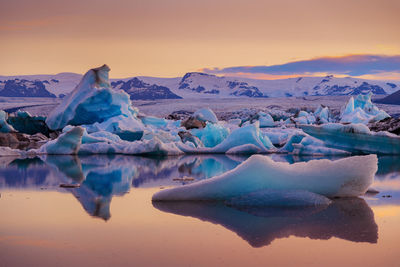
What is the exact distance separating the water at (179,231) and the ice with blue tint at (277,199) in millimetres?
135

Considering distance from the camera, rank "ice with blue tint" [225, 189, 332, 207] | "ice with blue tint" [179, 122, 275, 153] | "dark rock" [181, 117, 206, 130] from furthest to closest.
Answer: "dark rock" [181, 117, 206, 130], "ice with blue tint" [179, 122, 275, 153], "ice with blue tint" [225, 189, 332, 207]

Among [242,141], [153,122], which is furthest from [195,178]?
[153,122]

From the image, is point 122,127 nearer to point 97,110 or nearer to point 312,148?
point 97,110

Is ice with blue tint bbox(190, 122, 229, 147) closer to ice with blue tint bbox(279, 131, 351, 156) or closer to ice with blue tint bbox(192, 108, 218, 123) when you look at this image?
ice with blue tint bbox(279, 131, 351, 156)

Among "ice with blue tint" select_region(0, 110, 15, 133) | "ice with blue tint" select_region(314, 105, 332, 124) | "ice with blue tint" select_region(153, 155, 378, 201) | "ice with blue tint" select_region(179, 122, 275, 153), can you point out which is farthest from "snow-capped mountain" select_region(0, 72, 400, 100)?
"ice with blue tint" select_region(153, 155, 378, 201)

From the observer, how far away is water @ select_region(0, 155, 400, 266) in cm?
304

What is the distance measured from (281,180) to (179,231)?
52.8 inches

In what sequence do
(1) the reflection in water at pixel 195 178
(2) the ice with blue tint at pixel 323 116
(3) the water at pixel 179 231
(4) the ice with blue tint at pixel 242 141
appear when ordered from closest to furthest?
(3) the water at pixel 179 231 < (1) the reflection in water at pixel 195 178 < (4) the ice with blue tint at pixel 242 141 < (2) the ice with blue tint at pixel 323 116

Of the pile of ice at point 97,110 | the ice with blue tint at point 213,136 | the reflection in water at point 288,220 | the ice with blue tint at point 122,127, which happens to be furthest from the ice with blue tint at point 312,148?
the reflection in water at point 288,220

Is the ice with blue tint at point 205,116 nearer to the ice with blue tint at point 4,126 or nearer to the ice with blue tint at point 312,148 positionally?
the ice with blue tint at point 4,126

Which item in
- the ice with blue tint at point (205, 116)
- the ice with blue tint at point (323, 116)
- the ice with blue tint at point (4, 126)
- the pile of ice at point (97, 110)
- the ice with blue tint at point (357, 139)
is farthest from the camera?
the ice with blue tint at point (323, 116)

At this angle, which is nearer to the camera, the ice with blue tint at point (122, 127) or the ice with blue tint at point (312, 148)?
the ice with blue tint at point (312, 148)

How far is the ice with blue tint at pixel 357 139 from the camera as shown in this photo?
1068 cm

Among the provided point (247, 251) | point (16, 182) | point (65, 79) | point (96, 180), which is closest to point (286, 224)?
point (247, 251)
